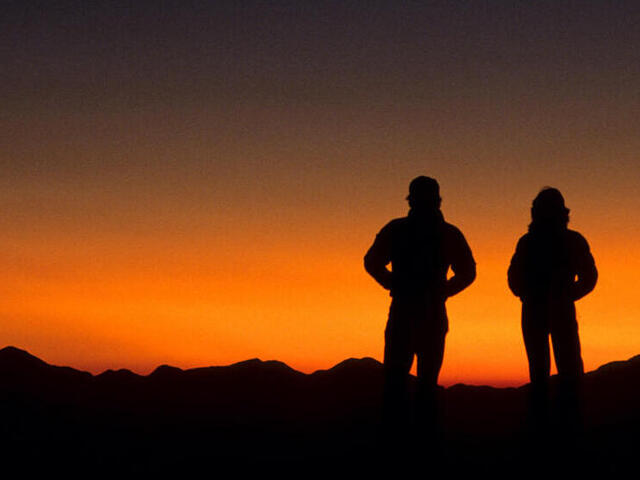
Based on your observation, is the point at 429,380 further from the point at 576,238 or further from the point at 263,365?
the point at 263,365

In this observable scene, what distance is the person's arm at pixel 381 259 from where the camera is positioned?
11.6 m

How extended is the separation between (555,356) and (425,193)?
10.4 ft

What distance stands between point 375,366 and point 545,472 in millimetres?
11044

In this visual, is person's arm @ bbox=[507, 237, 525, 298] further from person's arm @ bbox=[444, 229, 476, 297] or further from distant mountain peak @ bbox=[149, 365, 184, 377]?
distant mountain peak @ bbox=[149, 365, 184, 377]

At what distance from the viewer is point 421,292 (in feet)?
36.8

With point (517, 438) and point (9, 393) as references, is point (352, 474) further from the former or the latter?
point (9, 393)

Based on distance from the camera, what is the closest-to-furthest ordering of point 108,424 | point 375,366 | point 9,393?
point 108,424 → point 9,393 → point 375,366

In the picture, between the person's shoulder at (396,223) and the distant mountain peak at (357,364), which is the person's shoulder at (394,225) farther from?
the distant mountain peak at (357,364)

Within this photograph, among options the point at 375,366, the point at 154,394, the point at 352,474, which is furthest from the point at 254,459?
the point at 375,366

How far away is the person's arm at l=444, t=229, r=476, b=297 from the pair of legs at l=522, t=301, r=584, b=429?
58.8 inches

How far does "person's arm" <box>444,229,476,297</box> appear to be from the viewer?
11.4 metres

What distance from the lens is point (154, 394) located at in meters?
19.3

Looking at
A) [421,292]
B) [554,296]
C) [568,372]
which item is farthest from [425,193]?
[568,372]

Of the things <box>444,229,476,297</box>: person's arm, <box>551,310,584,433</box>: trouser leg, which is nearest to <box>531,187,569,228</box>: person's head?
<box>551,310,584,433</box>: trouser leg
